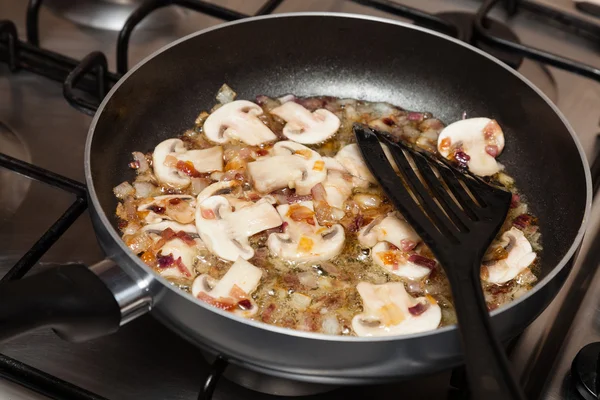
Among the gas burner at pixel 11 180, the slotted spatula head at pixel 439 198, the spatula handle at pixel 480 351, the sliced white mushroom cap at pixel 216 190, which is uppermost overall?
the spatula handle at pixel 480 351

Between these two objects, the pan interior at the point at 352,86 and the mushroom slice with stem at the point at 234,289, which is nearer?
the mushroom slice with stem at the point at 234,289

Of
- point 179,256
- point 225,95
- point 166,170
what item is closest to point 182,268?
point 179,256

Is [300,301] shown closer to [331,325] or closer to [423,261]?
[331,325]

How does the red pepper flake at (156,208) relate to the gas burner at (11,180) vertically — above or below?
above

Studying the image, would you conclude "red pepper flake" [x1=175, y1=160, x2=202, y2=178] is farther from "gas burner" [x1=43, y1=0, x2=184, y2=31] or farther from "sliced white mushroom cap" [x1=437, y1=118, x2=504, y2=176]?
"gas burner" [x1=43, y1=0, x2=184, y2=31]

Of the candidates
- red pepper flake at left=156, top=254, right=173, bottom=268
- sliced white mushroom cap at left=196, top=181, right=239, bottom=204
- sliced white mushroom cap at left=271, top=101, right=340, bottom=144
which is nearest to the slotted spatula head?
sliced white mushroom cap at left=271, top=101, right=340, bottom=144

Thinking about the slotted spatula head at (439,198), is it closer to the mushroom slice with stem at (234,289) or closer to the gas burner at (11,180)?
the mushroom slice with stem at (234,289)

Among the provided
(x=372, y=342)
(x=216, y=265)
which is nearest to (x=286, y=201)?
(x=216, y=265)

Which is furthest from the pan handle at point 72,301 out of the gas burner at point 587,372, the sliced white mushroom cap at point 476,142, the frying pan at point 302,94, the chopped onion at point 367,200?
the sliced white mushroom cap at point 476,142
